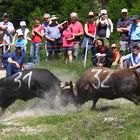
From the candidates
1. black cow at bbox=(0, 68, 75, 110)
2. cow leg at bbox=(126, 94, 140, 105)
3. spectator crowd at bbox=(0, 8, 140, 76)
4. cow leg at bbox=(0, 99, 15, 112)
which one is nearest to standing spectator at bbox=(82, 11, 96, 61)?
spectator crowd at bbox=(0, 8, 140, 76)

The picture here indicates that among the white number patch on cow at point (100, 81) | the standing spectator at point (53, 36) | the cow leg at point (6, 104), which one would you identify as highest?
the standing spectator at point (53, 36)

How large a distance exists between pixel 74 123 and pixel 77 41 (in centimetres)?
732

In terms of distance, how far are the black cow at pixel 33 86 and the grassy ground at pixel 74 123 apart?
0.40 meters

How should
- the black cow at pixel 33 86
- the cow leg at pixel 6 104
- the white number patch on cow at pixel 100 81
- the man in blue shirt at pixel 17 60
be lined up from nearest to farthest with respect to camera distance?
the white number patch on cow at pixel 100 81, the black cow at pixel 33 86, the cow leg at pixel 6 104, the man in blue shirt at pixel 17 60

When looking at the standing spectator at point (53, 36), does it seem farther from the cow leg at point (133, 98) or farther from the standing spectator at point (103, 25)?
the cow leg at point (133, 98)

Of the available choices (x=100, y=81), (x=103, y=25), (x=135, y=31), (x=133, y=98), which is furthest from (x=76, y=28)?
(x=133, y=98)

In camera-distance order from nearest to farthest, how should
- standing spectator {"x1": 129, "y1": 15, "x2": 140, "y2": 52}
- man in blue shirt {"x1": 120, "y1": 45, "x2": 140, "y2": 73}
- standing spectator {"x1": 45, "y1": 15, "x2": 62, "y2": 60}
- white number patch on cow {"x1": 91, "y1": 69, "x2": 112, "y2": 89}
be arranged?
white number patch on cow {"x1": 91, "y1": 69, "x2": 112, "y2": 89}
man in blue shirt {"x1": 120, "y1": 45, "x2": 140, "y2": 73}
standing spectator {"x1": 129, "y1": 15, "x2": 140, "y2": 52}
standing spectator {"x1": 45, "y1": 15, "x2": 62, "y2": 60}

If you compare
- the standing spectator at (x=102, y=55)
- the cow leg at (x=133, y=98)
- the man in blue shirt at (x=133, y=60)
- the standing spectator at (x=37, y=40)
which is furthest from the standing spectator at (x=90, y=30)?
the cow leg at (x=133, y=98)

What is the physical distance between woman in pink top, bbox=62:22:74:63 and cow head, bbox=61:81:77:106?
4.48 m

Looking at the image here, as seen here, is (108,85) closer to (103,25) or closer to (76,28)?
(103,25)

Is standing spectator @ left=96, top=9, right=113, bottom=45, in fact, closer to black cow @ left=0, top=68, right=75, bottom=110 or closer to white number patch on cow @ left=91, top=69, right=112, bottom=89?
white number patch on cow @ left=91, top=69, right=112, bottom=89

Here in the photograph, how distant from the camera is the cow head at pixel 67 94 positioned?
14.6m

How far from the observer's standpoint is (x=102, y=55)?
16234 millimetres

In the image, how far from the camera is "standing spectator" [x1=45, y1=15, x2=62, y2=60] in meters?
19.2
